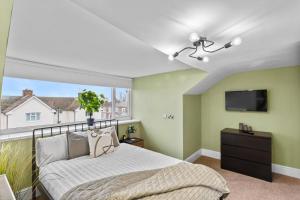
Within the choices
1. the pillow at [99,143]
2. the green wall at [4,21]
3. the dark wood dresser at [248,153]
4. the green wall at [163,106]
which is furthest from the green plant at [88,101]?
the dark wood dresser at [248,153]

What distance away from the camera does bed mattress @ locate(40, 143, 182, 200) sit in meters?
1.75

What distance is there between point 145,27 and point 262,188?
313 cm

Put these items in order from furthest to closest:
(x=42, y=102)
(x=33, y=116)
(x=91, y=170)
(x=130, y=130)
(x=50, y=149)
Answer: (x=130, y=130) → (x=42, y=102) → (x=33, y=116) → (x=50, y=149) → (x=91, y=170)

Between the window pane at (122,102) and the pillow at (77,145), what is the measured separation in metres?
1.65

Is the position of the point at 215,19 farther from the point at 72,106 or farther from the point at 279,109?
the point at 72,106

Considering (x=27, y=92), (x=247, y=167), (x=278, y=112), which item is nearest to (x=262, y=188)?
(x=247, y=167)

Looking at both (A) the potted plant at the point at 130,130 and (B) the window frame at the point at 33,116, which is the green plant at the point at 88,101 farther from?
(A) the potted plant at the point at 130,130

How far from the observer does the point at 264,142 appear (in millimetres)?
2877

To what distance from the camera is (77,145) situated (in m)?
2.51

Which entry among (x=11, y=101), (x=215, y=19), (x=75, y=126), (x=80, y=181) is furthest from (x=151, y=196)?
(x=11, y=101)

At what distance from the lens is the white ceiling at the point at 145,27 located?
1.17 meters

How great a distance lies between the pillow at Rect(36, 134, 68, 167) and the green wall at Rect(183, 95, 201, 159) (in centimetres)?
242

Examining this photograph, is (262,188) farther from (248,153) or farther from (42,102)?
(42,102)

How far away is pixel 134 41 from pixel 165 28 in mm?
546
